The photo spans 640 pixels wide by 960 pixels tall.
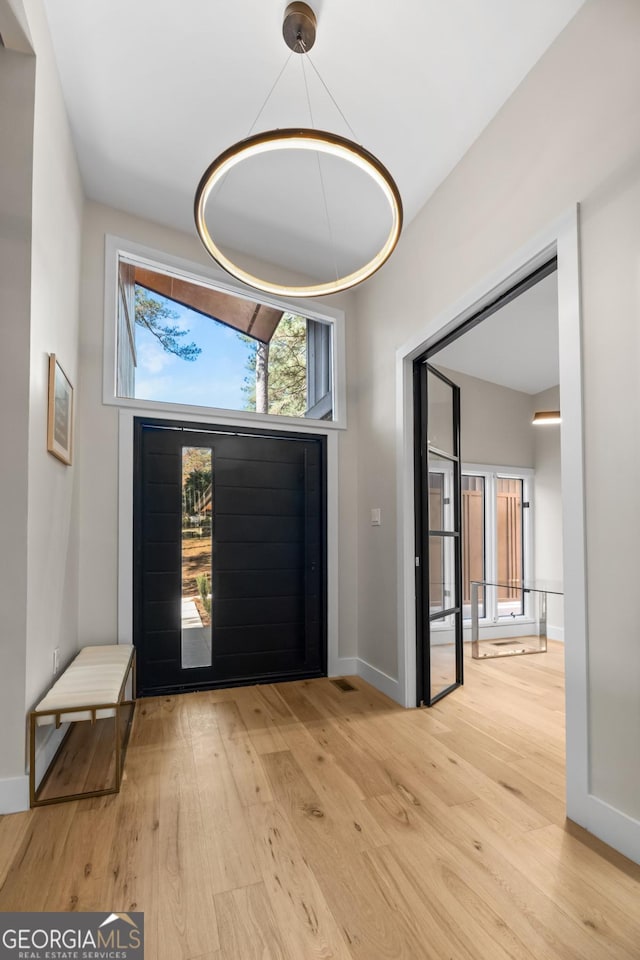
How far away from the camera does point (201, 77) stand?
239 centimetres

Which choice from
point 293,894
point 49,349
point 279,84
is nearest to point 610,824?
point 293,894

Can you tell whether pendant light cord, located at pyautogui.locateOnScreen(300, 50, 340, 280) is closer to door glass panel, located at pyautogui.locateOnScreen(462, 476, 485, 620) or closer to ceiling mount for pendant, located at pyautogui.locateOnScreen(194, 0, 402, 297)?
ceiling mount for pendant, located at pyautogui.locateOnScreen(194, 0, 402, 297)

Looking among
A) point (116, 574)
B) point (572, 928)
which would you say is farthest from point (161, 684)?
point (572, 928)

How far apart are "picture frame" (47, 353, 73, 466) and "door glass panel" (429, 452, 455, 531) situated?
90.4 inches

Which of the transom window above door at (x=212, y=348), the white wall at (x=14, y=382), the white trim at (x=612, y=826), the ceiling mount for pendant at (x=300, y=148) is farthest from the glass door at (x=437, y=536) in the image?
the white wall at (x=14, y=382)

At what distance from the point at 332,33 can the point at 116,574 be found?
10.3 ft

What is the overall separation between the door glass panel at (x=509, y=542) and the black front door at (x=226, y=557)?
2696 mm

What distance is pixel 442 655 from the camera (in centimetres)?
346

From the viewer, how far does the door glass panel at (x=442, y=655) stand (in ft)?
10.9

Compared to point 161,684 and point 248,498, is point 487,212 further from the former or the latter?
point 161,684

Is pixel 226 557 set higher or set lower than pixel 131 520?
lower

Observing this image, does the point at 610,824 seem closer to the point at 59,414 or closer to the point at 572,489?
the point at 572,489

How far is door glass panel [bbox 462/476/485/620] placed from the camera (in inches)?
215

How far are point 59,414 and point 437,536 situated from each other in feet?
8.20
